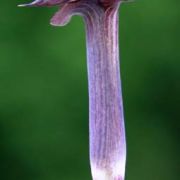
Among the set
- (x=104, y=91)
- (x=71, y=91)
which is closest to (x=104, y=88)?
(x=104, y=91)

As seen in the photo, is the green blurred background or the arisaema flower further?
the green blurred background

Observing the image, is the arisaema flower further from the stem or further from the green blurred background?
the green blurred background

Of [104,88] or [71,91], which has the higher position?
[71,91]

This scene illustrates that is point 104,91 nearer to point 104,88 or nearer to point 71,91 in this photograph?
point 104,88

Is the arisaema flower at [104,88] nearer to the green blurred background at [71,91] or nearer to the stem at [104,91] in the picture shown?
the stem at [104,91]

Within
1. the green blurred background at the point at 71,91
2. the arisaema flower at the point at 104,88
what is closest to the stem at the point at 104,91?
the arisaema flower at the point at 104,88

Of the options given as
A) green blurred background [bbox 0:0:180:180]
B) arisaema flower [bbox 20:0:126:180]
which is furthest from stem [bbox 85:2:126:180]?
green blurred background [bbox 0:0:180:180]

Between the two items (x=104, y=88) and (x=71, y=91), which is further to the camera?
(x=71, y=91)
